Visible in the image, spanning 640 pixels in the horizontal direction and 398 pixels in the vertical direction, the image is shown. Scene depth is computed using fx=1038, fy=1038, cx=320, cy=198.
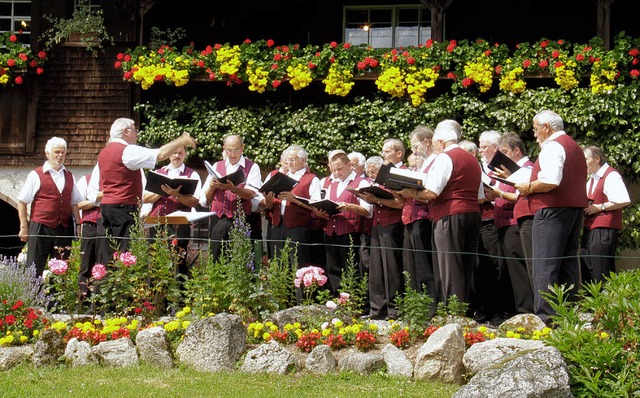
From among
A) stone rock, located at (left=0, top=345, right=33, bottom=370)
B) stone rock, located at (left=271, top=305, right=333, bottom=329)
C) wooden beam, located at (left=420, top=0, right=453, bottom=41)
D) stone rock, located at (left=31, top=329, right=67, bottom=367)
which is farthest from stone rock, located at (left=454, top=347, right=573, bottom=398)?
wooden beam, located at (left=420, top=0, right=453, bottom=41)

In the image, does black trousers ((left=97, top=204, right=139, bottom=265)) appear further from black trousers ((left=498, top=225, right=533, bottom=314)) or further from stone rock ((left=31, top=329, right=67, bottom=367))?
black trousers ((left=498, top=225, right=533, bottom=314))

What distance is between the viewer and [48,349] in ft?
24.9

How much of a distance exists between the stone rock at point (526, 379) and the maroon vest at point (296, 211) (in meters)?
4.96

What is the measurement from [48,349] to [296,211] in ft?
12.7

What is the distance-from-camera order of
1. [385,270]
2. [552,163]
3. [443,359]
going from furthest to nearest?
[385,270] → [552,163] → [443,359]

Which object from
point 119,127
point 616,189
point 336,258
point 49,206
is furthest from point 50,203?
point 616,189

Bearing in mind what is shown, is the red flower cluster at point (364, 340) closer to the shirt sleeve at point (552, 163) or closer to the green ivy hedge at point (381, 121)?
the shirt sleeve at point (552, 163)

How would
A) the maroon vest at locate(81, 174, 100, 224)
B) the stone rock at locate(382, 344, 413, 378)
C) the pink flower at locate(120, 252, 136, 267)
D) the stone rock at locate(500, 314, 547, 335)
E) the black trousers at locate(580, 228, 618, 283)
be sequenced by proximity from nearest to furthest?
the stone rock at locate(382, 344, 413, 378)
the stone rock at locate(500, 314, 547, 335)
the pink flower at locate(120, 252, 136, 267)
the black trousers at locate(580, 228, 618, 283)
the maroon vest at locate(81, 174, 100, 224)

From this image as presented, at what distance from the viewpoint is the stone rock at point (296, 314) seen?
812 cm

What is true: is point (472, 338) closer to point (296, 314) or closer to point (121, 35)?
point (296, 314)

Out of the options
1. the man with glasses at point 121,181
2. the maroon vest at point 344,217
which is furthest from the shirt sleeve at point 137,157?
the maroon vest at point 344,217

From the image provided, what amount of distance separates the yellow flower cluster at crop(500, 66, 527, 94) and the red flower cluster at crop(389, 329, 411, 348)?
6737 millimetres

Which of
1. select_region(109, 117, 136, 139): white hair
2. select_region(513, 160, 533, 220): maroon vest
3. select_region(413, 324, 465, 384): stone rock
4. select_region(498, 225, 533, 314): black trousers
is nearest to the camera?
select_region(413, 324, 465, 384): stone rock

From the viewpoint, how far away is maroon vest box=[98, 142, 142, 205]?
9.96m
